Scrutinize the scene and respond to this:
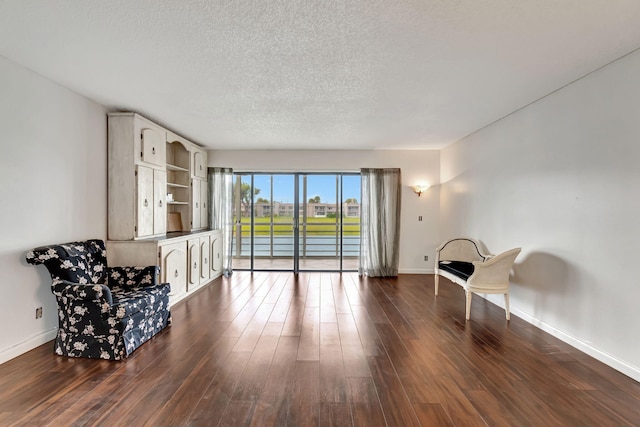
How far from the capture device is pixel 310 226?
251 inches

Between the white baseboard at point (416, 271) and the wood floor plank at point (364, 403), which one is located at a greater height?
the white baseboard at point (416, 271)

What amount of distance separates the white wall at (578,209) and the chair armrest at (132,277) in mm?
4375

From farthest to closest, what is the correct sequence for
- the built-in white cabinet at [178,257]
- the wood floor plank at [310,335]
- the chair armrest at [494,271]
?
1. the built-in white cabinet at [178,257]
2. the chair armrest at [494,271]
3. the wood floor plank at [310,335]

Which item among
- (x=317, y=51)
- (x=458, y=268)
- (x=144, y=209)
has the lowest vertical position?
(x=458, y=268)

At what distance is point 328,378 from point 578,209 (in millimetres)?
2880

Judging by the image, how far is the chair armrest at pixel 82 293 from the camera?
98.6 inches

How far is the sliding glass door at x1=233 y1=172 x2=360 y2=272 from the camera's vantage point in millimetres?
6191

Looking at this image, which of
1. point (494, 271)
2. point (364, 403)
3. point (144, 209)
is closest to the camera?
point (364, 403)

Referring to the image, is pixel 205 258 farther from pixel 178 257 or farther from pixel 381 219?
pixel 381 219

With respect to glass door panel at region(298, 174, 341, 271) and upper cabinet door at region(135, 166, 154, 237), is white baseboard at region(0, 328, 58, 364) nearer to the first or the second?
upper cabinet door at region(135, 166, 154, 237)

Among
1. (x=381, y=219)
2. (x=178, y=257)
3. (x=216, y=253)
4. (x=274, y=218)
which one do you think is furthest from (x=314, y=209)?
(x=178, y=257)

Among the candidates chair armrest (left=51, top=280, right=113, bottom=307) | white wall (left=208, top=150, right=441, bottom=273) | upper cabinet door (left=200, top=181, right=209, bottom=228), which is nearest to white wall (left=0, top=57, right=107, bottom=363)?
chair armrest (left=51, top=280, right=113, bottom=307)

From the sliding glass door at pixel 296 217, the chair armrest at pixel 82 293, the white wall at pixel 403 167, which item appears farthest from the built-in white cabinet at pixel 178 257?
the white wall at pixel 403 167

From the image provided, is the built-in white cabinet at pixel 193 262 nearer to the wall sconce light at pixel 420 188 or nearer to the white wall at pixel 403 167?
the white wall at pixel 403 167
